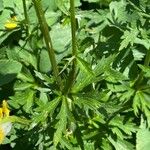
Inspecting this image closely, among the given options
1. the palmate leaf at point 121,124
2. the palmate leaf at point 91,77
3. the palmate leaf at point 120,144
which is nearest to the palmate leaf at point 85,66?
the palmate leaf at point 91,77

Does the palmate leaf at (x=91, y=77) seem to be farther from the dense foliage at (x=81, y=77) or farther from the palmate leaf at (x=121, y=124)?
the palmate leaf at (x=121, y=124)

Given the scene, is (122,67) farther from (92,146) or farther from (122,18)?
(92,146)

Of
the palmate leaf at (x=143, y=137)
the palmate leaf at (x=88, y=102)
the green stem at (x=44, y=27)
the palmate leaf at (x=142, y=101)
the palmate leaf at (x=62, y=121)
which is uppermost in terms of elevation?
the green stem at (x=44, y=27)

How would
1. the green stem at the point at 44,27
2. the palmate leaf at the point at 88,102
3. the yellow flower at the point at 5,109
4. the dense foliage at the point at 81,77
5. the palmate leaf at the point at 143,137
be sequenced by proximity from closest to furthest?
1. the green stem at the point at 44,27
2. the yellow flower at the point at 5,109
3. the palmate leaf at the point at 88,102
4. the dense foliage at the point at 81,77
5. the palmate leaf at the point at 143,137

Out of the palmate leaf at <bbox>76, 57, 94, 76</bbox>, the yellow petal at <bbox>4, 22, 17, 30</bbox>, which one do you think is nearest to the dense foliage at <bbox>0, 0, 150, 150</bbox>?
the yellow petal at <bbox>4, 22, 17, 30</bbox>

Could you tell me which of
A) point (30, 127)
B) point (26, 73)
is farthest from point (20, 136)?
point (26, 73)

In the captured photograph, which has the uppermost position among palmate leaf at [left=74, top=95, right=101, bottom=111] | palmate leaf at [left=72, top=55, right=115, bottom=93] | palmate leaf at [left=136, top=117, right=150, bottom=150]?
palmate leaf at [left=72, top=55, right=115, bottom=93]

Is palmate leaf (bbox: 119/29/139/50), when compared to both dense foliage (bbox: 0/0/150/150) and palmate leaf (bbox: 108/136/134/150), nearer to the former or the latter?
dense foliage (bbox: 0/0/150/150)

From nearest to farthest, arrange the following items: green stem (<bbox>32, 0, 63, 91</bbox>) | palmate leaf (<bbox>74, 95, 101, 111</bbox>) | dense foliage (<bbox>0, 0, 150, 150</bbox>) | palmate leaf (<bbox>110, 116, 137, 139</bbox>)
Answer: green stem (<bbox>32, 0, 63, 91</bbox>)
palmate leaf (<bbox>74, 95, 101, 111</bbox>)
dense foliage (<bbox>0, 0, 150, 150</bbox>)
palmate leaf (<bbox>110, 116, 137, 139</bbox>)
